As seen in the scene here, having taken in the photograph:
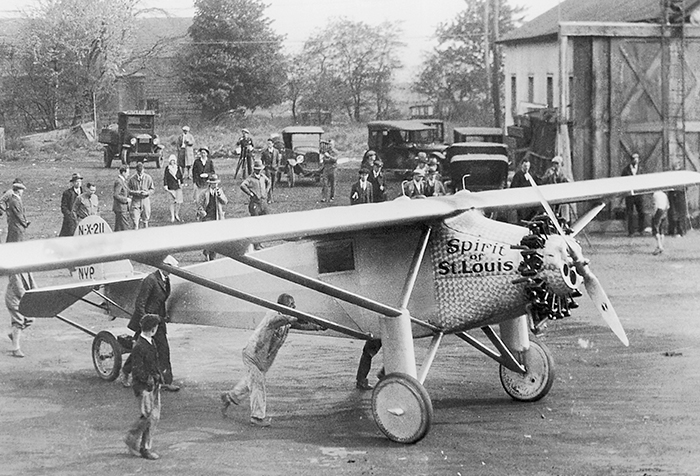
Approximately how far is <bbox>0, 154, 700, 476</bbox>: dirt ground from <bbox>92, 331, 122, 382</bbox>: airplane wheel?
0.49ft

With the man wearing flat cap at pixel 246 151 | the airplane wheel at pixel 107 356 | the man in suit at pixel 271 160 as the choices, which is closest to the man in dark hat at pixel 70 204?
the airplane wheel at pixel 107 356

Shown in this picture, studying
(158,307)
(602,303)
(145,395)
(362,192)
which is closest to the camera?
(145,395)

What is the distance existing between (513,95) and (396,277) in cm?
2969

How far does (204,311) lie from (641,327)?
23.3 ft


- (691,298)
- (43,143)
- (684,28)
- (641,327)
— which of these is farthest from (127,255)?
(43,143)

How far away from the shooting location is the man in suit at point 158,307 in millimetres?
12391

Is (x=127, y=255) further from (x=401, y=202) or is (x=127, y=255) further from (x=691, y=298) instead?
(x=691, y=298)

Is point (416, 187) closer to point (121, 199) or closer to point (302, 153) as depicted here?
point (121, 199)

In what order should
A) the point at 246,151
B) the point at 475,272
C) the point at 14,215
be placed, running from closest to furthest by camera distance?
the point at 475,272
the point at 14,215
the point at 246,151

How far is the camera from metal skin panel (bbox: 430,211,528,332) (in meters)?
10.7

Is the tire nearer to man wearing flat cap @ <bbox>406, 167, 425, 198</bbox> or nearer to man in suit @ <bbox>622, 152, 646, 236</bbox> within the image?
man wearing flat cap @ <bbox>406, 167, 425, 198</bbox>

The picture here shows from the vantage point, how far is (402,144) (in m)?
34.3

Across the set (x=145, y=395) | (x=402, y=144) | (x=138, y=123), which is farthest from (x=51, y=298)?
(x=138, y=123)

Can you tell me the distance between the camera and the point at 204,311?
12.9 metres
